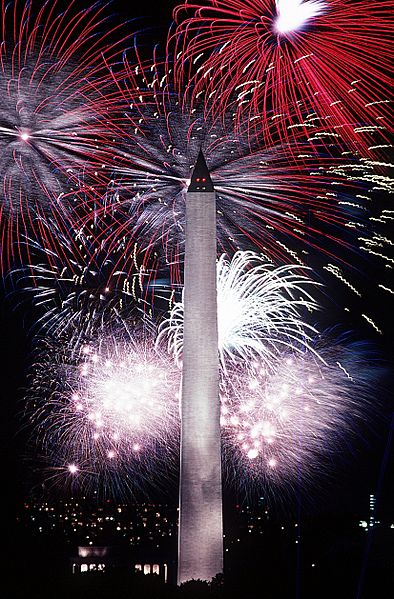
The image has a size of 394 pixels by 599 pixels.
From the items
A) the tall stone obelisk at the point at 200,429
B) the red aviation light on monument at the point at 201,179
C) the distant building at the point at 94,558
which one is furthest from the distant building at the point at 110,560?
the red aviation light on monument at the point at 201,179

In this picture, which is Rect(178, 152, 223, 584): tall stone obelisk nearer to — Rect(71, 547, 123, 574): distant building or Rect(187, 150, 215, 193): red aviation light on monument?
Rect(187, 150, 215, 193): red aviation light on monument

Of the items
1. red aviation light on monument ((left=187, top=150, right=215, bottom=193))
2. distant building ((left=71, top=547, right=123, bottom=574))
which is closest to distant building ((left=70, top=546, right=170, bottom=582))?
distant building ((left=71, top=547, right=123, bottom=574))

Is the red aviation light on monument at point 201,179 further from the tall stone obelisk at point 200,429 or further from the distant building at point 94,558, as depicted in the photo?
the distant building at point 94,558

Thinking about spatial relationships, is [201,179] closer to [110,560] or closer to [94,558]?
[110,560]

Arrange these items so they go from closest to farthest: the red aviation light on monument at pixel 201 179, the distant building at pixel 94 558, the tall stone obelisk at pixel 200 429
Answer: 1. the tall stone obelisk at pixel 200 429
2. the red aviation light on monument at pixel 201 179
3. the distant building at pixel 94 558

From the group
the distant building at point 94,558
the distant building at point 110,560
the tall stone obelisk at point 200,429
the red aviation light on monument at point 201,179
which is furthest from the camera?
the distant building at point 94,558

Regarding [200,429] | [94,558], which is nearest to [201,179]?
[200,429]
